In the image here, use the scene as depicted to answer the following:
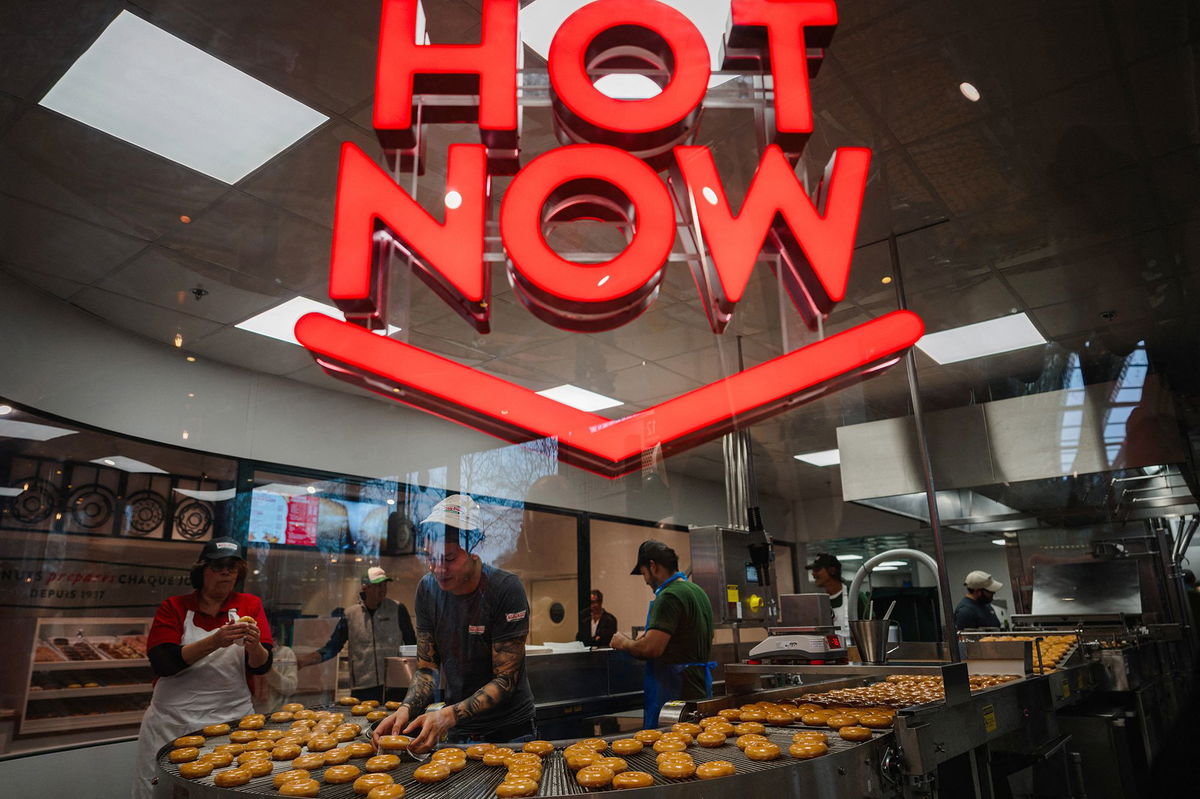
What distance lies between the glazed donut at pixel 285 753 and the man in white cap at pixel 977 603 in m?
4.26

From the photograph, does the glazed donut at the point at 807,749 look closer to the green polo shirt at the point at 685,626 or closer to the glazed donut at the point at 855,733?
the glazed donut at the point at 855,733

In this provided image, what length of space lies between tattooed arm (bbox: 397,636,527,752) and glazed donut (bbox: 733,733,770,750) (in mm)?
674

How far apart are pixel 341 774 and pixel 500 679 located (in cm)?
85

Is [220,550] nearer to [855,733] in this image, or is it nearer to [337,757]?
[337,757]

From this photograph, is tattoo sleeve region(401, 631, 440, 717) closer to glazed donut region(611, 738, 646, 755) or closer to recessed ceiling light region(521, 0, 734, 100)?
glazed donut region(611, 738, 646, 755)

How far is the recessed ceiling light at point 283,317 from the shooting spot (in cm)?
427

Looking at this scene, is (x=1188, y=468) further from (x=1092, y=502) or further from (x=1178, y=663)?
(x=1178, y=663)

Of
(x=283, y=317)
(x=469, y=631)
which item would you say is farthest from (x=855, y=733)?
(x=283, y=317)

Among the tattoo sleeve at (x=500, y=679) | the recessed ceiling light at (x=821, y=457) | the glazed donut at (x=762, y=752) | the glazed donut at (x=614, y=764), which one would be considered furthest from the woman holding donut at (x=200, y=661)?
the recessed ceiling light at (x=821, y=457)

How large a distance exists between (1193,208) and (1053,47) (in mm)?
1639

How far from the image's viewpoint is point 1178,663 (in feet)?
19.5

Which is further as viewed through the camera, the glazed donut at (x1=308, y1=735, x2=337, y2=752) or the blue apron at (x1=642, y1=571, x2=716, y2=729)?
the blue apron at (x1=642, y1=571, x2=716, y2=729)

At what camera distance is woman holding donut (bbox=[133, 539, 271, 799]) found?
2.57 m

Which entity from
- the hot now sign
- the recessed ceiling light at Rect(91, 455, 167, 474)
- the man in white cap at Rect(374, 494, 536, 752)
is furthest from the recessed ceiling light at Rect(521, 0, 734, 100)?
the recessed ceiling light at Rect(91, 455, 167, 474)
